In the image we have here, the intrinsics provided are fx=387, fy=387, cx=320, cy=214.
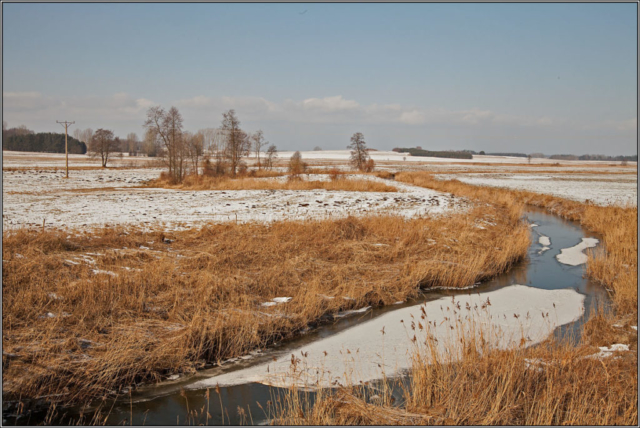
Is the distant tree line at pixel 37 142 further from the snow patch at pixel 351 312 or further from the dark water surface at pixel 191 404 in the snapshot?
the dark water surface at pixel 191 404

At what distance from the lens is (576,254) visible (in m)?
13.5

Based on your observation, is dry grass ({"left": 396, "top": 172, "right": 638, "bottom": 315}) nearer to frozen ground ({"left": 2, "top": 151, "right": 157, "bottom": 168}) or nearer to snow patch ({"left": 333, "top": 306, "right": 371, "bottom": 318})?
snow patch ({"left": 333, "top": 306, "right": 371, "bottom": 318})

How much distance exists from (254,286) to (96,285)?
10.6 feet

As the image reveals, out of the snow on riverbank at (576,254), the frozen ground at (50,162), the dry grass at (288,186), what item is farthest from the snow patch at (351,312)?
the frozen ground at (50,162)

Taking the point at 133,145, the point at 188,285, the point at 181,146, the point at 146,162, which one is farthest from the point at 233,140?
the point at 133,145

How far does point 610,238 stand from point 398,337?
11.2 m

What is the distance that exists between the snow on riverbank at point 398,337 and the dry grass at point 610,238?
37.0 inches

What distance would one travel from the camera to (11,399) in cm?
496

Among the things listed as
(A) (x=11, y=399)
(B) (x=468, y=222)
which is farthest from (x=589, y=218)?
(A) (x=11, y=399)

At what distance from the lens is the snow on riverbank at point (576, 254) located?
12.6 m

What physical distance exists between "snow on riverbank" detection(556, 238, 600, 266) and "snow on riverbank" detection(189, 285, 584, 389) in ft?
11.2

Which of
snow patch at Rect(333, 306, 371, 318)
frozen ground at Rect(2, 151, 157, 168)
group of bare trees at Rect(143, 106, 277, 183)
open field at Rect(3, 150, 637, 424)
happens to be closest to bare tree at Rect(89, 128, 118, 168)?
frozen ground at Rect(2, 151, 157, 168)

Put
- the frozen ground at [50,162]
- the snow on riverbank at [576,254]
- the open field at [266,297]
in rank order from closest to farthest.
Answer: the open field at [266,297] < the snow on riverbank at [576,254] < the frozen ground at [50,162]

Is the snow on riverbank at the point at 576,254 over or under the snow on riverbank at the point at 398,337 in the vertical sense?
over
